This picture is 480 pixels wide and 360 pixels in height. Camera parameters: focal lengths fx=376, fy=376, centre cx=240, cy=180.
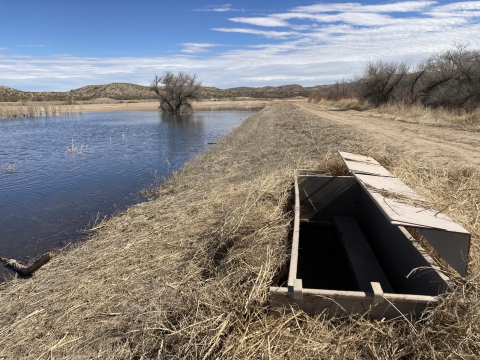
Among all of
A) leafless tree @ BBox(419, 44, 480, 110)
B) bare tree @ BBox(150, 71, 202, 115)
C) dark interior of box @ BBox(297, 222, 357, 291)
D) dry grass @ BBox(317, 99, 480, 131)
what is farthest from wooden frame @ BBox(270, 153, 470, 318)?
bare tree @ BBox(150, 71, 202, 115)

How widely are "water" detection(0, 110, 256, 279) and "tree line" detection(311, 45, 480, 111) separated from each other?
1396cm

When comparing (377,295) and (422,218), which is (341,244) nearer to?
(422,218)

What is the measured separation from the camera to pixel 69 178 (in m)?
13.8

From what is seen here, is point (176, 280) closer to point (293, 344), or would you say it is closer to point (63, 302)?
point (63, 302)

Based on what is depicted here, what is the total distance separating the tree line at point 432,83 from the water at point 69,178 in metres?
14.0

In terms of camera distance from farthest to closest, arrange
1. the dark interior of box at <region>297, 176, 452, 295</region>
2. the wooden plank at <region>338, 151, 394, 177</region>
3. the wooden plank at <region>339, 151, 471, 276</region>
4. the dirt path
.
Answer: the dirt path < the wooden plank at <region>338, 151, 394, 177</region> < the dark interior of box at <region>297, 176, 452, 295</region> < the wooden plank at <region>339, 151, 471, 276</region>

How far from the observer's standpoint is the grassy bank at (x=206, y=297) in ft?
10.2

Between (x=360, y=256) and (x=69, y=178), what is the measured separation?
449 inches

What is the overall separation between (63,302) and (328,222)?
495cm

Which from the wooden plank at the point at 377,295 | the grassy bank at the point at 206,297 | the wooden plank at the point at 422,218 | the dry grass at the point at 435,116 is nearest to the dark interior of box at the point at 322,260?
the grassy bank at the point at 206,297

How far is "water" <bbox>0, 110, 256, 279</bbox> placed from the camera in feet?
28.1

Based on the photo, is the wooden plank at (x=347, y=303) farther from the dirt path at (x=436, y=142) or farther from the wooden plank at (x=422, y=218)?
the dirt path at (x=436, y=142)

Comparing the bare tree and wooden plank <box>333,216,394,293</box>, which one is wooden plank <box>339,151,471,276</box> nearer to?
wooden plank <box>333,216,394,293</box>

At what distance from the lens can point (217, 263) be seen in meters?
4.87
